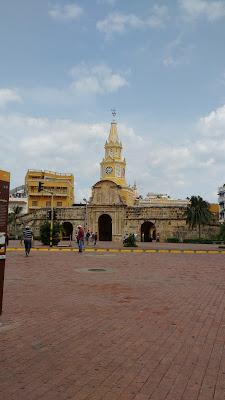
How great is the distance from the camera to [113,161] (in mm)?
62938

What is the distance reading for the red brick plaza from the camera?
15.1 feet

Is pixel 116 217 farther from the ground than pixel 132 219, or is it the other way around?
pixel 116 217

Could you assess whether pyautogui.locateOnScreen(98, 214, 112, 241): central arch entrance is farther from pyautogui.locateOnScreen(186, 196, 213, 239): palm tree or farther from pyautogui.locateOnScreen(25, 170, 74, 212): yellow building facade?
pyautogui.locateOnScreen(25, 170, 74, 212): yellow building facade

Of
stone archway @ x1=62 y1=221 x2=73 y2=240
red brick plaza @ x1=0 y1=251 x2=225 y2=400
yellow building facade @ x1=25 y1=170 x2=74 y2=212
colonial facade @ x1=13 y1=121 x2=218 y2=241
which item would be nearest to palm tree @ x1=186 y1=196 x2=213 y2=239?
colonial facade @ x1=13 y1=121 x2=218 y2=241

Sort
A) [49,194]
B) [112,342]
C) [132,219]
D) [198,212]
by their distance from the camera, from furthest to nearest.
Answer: [49,194], [132,219], [198,212], [112,342]

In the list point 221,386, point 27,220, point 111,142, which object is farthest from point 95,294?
point 111,142

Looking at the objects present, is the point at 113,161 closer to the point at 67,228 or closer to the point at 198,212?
the point at 67,228

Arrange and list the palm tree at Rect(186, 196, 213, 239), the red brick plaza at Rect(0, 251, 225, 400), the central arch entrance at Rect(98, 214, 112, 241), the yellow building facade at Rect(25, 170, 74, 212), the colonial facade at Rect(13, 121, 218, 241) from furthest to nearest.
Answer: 1. the yellow building facade at Rect(25, 170, 74, 212)
2. the central arch entrance at Rect(98, 214, 112, 241)
3. the colonial facade at Rect(13, 121, 218, 241)
4. the palm tree at Rect(186, 196, 213, 239)
5. the red brick plaza at Rect(0, 251, 225, 400)

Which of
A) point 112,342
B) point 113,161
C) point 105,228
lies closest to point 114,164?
point 113,161

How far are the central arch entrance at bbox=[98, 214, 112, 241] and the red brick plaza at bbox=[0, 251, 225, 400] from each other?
47058mm

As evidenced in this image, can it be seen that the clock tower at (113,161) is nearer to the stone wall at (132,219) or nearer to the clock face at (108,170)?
the clock face at (108,170)

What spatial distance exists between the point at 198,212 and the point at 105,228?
15496mm

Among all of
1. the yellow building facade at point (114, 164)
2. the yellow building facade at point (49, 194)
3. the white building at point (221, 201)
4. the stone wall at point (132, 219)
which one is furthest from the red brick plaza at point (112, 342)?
the white building at point (221, 201)

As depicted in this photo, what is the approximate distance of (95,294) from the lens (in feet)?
34.9
